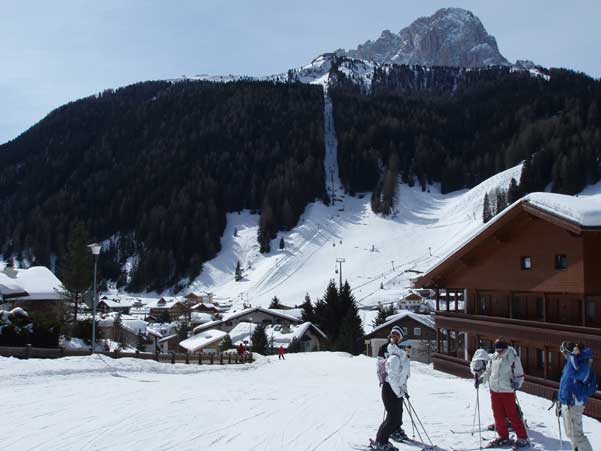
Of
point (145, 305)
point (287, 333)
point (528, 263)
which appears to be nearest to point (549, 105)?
point (145, 305)

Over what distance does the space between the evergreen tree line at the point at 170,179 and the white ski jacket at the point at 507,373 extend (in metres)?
114

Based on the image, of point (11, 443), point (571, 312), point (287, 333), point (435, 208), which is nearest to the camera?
point (11, 443)

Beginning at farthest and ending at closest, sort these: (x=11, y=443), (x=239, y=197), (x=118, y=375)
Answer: (x=239, y=197), (x=118, y=375), (x=11, y=443)

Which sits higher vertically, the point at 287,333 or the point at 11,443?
the point at 11,443

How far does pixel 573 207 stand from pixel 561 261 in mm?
2374

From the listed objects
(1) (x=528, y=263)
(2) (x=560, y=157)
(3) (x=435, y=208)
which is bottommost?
(1) (x=528, y=263)

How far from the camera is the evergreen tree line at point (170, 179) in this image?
133625mm

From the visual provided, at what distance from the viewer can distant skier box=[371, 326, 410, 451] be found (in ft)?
26.1

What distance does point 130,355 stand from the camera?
2152cm

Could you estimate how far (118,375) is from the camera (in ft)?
53.1

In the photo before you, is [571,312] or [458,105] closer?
[571,312]

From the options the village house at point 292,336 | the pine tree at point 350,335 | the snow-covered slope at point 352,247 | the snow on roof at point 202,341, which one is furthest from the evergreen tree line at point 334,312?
the snow-covered slope at point 352,247

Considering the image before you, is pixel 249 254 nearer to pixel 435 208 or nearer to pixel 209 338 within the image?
pixel 435 208

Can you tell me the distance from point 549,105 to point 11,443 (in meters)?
166
